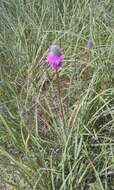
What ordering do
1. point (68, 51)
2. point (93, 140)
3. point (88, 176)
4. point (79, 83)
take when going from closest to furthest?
point (88, 176), point (93, 140), point (79, 83), point (68, 51)

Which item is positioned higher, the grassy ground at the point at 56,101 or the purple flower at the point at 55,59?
the purple flower at the point at 55,59

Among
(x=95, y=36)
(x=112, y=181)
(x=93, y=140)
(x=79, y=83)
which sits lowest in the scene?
(x=112, y=181)

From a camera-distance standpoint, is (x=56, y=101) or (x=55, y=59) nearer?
(x=55, y=59)

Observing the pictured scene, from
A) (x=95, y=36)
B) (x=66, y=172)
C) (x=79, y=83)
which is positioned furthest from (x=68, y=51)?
(x=66, y=172)

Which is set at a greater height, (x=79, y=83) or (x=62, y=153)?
(x=79, y=83)

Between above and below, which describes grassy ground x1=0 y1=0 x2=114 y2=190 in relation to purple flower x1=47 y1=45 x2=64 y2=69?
below

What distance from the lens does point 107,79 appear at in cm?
203

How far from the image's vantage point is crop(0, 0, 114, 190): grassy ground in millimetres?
1670

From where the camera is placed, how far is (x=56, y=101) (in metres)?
2.02

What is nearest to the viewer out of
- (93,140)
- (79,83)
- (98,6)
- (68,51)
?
(93,140)

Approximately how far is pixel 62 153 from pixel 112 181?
0.71 feet

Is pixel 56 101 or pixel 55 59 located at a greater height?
pixel 55 59

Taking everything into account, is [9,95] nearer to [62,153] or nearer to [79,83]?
[79,83]

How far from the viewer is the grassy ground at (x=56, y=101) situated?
1670 mm
